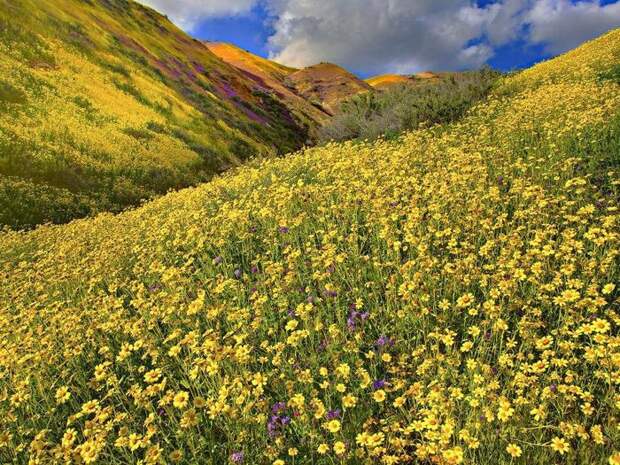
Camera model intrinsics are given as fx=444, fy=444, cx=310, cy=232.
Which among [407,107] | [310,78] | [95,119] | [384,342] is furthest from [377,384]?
[310,78]

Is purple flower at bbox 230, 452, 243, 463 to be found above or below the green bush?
below

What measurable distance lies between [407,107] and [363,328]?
13.6m

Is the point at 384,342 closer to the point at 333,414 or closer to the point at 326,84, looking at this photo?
the point at 333,414

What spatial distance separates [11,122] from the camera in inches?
829

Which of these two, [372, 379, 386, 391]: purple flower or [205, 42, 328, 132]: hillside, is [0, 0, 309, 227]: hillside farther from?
[205, 42, 328, 132]: hillside

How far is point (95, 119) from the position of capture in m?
25.6

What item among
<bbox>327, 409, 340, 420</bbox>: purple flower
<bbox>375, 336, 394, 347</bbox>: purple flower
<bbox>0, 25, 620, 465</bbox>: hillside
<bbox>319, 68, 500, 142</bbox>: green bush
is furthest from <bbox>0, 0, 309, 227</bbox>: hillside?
<bbox>327, 409, 340, 420</bbox>: purple flower

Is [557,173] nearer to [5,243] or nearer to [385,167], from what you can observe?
[385,167]

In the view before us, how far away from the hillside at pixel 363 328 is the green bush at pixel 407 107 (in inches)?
210

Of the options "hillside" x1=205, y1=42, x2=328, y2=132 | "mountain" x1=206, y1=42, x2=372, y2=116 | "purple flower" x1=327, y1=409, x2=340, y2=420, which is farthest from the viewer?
"mountain" x1=206, y1=42, x2=372, y2=116

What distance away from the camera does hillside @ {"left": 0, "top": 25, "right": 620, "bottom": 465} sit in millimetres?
3244

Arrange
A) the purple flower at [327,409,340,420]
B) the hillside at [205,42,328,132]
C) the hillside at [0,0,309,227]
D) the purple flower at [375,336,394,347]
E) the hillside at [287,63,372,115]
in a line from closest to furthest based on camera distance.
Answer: the purple flower at [327,409,340,420] → the purple flower at [375,336,394,347] → the hillside at [0,0,309,227] → the hillside at [205,42,328,132] → the hillside at [287,63,372,115]

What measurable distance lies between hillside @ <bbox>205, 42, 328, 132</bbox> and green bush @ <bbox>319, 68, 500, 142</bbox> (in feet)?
112

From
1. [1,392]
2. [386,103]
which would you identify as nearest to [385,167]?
[1,392]
